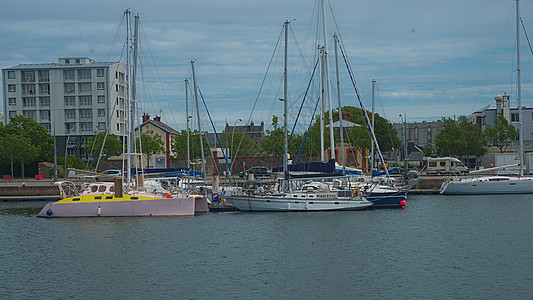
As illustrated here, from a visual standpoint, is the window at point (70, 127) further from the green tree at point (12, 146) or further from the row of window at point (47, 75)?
the green tree at point (12, 146)

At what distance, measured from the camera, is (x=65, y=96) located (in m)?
115

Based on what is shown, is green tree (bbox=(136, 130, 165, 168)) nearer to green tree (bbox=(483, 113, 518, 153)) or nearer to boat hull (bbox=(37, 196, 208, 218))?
boat hull (bbox=(37, 196, 208, 218))

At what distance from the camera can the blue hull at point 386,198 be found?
48.9 metres

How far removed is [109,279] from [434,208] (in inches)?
1258

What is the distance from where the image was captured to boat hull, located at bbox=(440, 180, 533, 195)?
61641 millimetres

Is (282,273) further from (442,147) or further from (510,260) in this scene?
(442,147)

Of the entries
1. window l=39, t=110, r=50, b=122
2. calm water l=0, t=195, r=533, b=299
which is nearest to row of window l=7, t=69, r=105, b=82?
window l=39, t=110, r=50, b=122

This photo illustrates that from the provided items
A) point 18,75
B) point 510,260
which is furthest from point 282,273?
point 18,75

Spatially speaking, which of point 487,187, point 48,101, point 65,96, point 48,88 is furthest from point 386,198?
point 48,101

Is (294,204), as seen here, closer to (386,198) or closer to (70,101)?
(386,198)

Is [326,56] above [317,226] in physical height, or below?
above

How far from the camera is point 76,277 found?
28.1 m

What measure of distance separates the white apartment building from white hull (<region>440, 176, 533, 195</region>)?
68.7 meters

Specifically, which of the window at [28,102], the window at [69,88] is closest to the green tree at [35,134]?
the window at [69,88]
